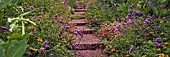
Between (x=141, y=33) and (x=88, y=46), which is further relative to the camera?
(x=88, y=46)

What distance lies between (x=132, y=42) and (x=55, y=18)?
137cm

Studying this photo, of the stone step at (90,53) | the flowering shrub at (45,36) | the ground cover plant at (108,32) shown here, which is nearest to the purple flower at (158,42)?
the ground cover plant at (108,32)

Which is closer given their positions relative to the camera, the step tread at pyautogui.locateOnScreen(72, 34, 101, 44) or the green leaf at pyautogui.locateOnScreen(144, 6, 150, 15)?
the step tread at pyautogui.locateOnScreen(72, 34, 101, 44)

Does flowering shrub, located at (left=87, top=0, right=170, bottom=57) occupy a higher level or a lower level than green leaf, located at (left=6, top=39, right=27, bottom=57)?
lower

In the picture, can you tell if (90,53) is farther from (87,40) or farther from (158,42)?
(158,42)

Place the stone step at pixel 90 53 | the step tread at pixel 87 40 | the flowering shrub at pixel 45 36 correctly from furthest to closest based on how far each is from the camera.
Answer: the step tread at pixel 87 40, the stone step at pixel 90 53, the flowering shrub at pixel 45 36

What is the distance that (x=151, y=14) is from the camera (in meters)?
5.02

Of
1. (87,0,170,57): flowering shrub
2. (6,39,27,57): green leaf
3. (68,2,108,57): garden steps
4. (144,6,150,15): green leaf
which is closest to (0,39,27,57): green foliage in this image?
(6,39,27,57): green leaf

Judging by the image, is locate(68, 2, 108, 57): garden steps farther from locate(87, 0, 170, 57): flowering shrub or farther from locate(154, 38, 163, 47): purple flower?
locate(154, 38, 163, 47): purple flower

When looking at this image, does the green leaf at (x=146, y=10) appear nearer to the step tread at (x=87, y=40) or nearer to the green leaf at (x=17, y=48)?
the step tread at (x=87, y=40)

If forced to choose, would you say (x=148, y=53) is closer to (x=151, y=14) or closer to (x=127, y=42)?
(x=127, y=42)

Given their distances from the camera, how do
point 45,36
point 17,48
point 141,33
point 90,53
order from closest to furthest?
point 17,48
point 45,36
point 141,33
point 90,53

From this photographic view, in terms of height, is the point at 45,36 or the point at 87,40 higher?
the point at 45,36

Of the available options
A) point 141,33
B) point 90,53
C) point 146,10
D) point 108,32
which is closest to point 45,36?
point 90,53
